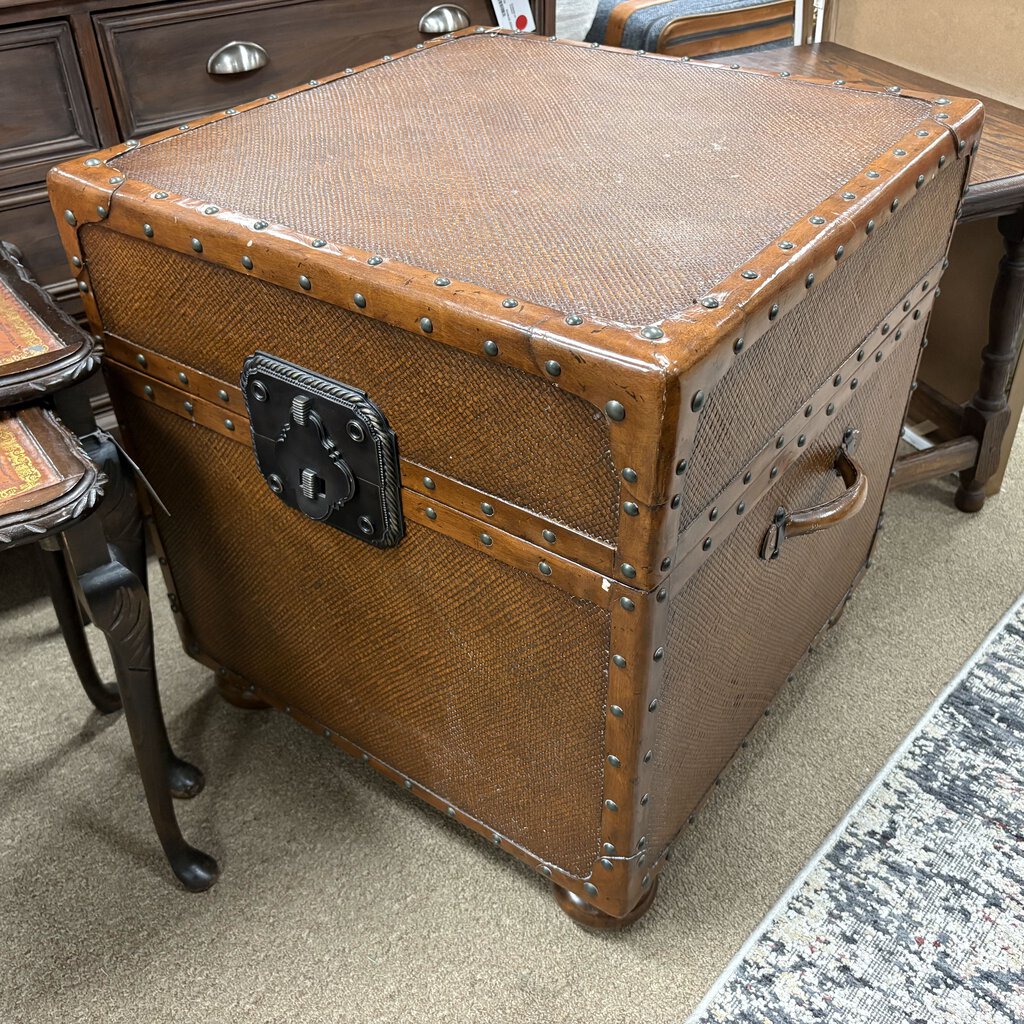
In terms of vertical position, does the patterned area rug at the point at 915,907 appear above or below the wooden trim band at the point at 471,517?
below

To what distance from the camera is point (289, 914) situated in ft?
3.87

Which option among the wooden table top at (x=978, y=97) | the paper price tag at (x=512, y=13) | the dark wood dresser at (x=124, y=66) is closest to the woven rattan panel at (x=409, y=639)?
the dark wood dresser at (x=124, y=66)

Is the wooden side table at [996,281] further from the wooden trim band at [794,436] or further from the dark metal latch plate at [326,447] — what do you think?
the dark metal latch plate at [326,447]

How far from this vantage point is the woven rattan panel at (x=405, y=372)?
791 mm

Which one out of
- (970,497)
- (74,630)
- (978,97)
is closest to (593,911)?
(74,630)

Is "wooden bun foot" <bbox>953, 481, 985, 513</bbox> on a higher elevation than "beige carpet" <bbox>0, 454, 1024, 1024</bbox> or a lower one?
higher

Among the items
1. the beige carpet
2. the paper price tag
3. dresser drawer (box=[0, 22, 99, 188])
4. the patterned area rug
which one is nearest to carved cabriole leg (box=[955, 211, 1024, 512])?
the beige carpet

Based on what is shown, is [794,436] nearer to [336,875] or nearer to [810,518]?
[810,518]

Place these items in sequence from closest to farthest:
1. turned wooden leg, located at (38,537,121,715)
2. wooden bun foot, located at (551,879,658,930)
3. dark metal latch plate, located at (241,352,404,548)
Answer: dark metal latch plate, located at (241,352,404,548) → wooden bun foot, located at (551,879,658,930) → turned wooden leg, located at (38,537,121,715)

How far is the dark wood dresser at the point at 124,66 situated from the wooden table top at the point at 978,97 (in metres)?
0.64

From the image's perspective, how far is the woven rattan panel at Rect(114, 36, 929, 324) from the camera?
2.78ft

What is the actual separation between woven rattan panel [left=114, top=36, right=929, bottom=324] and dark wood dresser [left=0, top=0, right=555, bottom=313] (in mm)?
330

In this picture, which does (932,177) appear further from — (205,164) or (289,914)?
(289,914)

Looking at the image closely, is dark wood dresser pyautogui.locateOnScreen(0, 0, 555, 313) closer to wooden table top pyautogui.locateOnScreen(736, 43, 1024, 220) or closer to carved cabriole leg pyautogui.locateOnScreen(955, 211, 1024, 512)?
wooden table top pyautogui.locateOnScreen(736, 43, 1024, 220)
